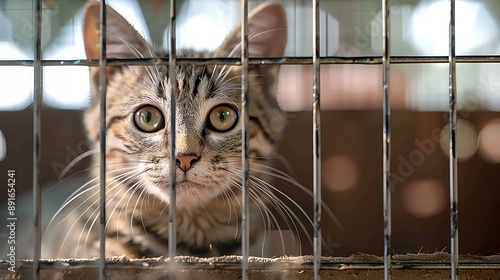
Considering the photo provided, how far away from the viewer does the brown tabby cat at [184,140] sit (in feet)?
4.48

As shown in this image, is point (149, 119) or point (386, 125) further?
point (149, 119)

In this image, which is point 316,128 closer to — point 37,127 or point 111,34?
point 37,127

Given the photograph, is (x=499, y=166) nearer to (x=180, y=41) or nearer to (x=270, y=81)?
(x=270, y=81)

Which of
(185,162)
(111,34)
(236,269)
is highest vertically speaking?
(111,34)

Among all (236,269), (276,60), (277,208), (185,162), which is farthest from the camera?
(277,208)

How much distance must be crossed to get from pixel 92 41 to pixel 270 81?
17.0 inches

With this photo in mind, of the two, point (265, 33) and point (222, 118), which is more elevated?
point (265, 33)

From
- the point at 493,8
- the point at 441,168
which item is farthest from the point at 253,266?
the point at 493,8

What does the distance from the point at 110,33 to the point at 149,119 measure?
0.71ft

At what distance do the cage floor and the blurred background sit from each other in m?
0.45

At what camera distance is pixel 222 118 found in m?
1.40

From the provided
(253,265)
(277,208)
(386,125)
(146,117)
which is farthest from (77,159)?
(386,125)

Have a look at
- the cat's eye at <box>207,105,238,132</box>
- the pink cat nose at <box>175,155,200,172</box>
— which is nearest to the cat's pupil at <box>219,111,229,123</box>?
the cat's eye at <box>207,105,238,132</box>

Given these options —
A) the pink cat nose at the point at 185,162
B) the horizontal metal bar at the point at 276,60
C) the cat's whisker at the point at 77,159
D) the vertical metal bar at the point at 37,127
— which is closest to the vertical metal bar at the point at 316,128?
the horizontal metal bar at the point at 276,60
